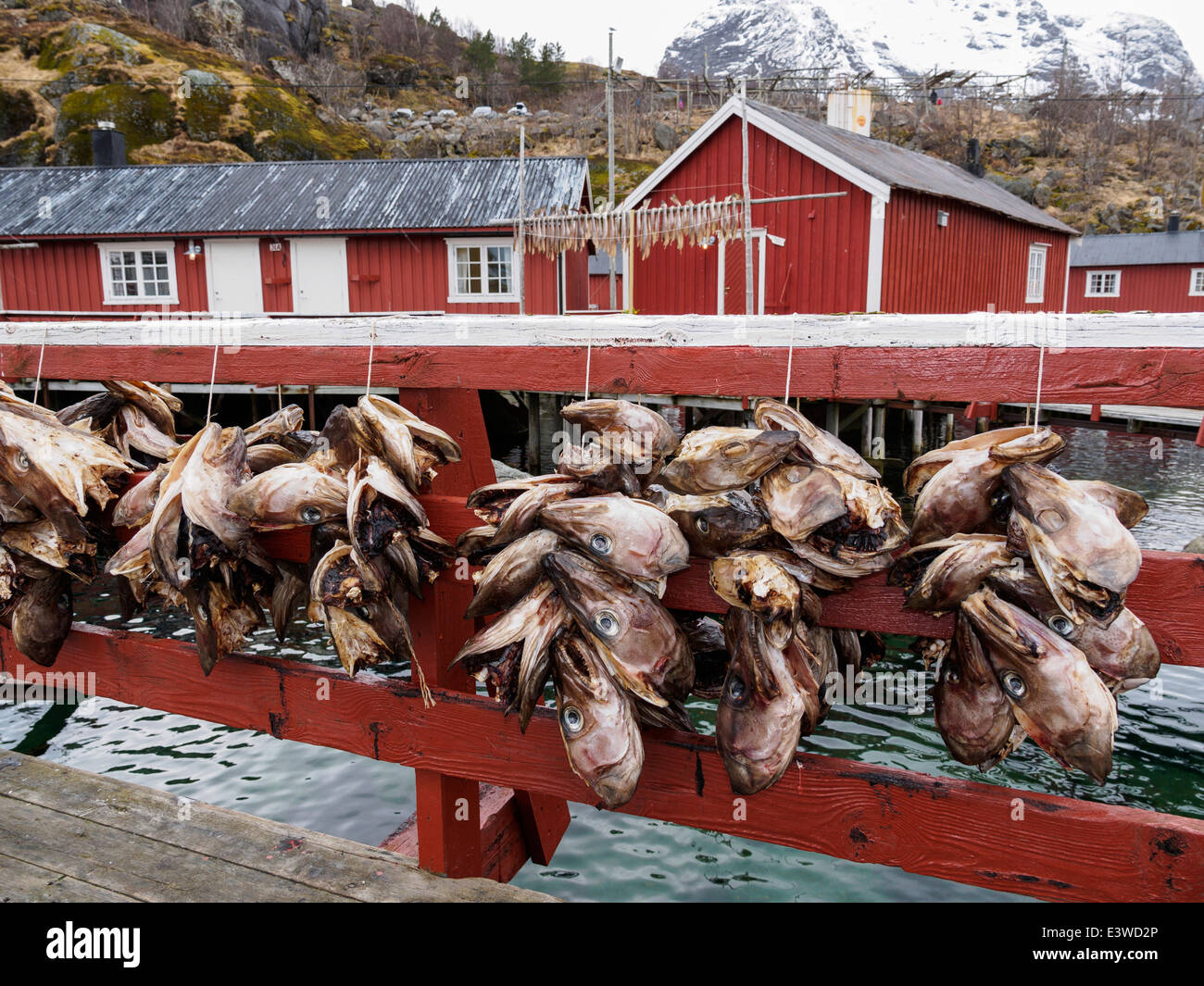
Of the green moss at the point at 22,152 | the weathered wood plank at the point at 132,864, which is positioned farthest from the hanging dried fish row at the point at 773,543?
the green moss at the point at 22,152

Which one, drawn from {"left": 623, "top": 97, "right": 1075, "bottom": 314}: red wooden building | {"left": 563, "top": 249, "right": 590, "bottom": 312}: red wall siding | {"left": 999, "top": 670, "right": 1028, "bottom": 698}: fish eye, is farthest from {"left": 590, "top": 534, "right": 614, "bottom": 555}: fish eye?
{"left": 563, "top": 249, "right": 590, "bottom": 312}: red wall siding

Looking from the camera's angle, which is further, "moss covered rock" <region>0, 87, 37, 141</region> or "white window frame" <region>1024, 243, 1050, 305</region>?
"moss covered rock" <region>0, 87, 37, 141</region>

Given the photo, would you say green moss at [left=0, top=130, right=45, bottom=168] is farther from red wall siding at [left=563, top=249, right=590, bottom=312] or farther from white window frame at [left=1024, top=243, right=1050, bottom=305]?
white window frame at [left=1024, top=243, right=1050, bottom=305]

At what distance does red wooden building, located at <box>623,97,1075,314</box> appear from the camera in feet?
57.8

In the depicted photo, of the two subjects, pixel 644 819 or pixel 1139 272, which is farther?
pixel 1139 272

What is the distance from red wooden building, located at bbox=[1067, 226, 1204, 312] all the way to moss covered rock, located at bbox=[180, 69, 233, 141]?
34498 millimetres

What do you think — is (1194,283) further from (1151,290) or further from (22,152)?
(22,152)

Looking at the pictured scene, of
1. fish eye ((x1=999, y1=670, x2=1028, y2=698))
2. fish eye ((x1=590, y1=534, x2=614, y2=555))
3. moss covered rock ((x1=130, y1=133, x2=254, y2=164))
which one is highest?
moss covered rock ((x1=130, y1=133, x2=254, y2=164))

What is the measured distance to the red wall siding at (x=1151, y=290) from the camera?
38.1 m

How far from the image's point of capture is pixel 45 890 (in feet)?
9.11

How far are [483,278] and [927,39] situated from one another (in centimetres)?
17448

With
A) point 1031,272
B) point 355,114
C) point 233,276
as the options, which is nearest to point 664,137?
point 355,114

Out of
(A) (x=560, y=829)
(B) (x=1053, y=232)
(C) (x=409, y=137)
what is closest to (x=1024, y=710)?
(A) (x=560, y=829)

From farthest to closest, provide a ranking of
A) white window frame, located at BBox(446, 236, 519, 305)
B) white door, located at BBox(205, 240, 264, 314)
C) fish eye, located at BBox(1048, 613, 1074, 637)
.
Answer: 1. white door, located at BBox(205, 240, 264, 314)
2. white window frame, located at BBox(446, 236, 519, 305)
3. fish eye, located at BBox(1048, 613, 1074, 637)
